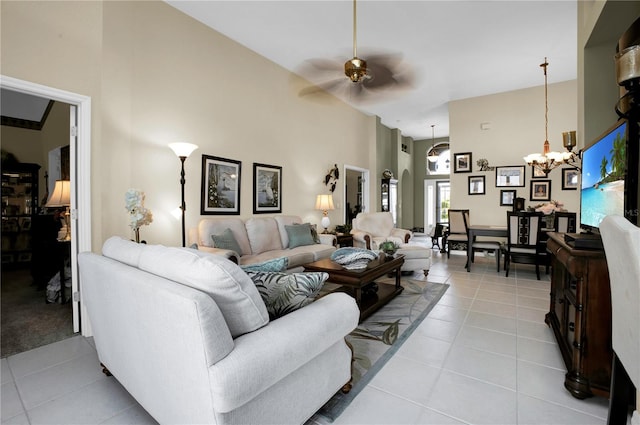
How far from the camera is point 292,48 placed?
4500 millimetres

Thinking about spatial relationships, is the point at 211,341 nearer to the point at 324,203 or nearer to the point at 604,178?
the point at 604,178

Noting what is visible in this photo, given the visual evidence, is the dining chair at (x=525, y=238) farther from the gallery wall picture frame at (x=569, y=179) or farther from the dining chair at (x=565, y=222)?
the gallery wall picture frame at (x=569, y=179)

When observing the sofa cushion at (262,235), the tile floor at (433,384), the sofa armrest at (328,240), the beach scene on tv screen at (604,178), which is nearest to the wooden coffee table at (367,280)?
the tile floor at (433,384)

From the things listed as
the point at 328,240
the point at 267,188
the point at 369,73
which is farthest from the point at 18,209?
the point at 369,73

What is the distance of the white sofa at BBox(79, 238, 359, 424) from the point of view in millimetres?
1058

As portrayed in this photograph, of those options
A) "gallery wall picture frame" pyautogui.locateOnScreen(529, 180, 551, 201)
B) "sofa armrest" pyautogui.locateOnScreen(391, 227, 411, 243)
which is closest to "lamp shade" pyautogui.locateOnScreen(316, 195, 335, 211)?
"sofa armrest" pyautogui.locateOnScreen(391, 227, 411, 243)

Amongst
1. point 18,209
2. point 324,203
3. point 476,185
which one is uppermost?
point 476,185

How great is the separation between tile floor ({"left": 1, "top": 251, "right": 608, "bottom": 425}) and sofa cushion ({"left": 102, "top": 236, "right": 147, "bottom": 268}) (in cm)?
86

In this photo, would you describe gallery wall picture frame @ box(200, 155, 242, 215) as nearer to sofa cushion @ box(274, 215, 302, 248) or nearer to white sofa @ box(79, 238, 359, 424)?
sofa cushion @ box(274, 215, 302, 248)

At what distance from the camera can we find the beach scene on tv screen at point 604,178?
67.4 inches

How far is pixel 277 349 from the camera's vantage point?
1.19 metres

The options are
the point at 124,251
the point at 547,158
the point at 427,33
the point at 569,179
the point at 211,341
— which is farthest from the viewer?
the point at 569,179

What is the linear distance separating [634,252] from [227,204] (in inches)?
158

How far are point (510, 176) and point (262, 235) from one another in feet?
17.3
